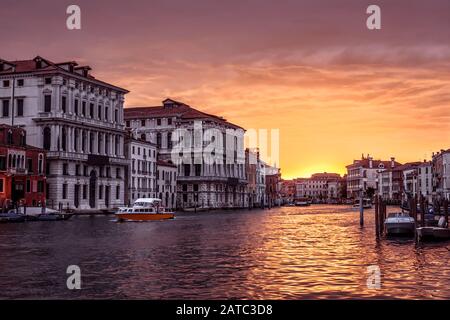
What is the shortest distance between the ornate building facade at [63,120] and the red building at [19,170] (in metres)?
3.49

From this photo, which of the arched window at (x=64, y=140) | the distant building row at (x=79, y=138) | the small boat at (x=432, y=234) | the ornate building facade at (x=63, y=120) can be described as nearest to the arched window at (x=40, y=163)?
the distant building row at (x=79, y=138)

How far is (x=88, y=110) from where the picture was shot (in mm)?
73438

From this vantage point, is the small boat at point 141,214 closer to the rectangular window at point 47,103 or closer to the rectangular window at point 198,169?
the rectangular window at point 47,103

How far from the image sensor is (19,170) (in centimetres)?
5831

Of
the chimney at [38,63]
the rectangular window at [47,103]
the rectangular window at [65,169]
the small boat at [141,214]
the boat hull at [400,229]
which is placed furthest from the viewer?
the chimney at [38,63]

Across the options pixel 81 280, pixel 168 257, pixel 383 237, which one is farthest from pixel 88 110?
pixel 81 280

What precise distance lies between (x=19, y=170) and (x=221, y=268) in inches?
1681

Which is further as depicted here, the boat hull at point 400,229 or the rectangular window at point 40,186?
the rectangular window at point 40,186

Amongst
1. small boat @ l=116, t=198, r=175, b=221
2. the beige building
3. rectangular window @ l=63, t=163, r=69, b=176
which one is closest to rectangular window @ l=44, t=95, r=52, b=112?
rectangular window @ l=63, t=163, r=69, b=176

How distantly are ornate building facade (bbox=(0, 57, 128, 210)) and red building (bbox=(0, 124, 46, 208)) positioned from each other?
349 centimetres

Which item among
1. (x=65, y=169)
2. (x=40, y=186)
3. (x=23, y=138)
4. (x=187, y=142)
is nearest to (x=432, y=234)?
(x=40, y=186)

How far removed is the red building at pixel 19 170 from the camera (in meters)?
56.8

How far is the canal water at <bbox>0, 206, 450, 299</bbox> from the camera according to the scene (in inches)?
620

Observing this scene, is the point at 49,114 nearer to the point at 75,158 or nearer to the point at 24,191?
the point at 75,158
